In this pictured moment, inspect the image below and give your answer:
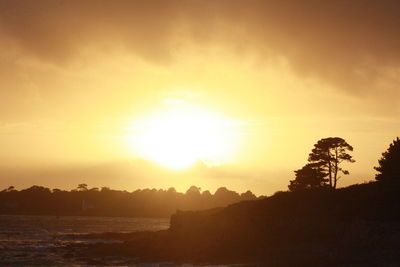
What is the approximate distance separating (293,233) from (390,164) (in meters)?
22.9

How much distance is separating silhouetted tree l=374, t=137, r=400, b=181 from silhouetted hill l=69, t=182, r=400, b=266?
17.9 ft

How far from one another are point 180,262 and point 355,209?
22.2m

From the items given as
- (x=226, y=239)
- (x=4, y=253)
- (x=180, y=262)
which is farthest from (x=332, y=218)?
(x=4, y=253)

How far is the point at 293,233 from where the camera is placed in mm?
64812

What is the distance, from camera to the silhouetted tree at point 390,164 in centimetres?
7669

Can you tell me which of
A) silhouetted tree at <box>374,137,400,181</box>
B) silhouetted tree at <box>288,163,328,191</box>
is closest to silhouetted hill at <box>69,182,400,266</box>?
silhouetted tree at <box>374,137,400,181</box>

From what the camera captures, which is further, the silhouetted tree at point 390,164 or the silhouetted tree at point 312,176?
the silhouetted tree at point 312,176

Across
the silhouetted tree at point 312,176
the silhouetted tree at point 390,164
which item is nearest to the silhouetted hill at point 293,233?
the silhouetted tree at point 390,164

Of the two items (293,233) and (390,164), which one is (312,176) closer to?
(390,164)

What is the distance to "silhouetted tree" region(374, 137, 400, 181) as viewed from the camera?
7669cm

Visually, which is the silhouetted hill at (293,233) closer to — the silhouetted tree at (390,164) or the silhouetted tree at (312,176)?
the silhouetted tree at (390,164)

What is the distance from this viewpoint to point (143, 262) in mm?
61438

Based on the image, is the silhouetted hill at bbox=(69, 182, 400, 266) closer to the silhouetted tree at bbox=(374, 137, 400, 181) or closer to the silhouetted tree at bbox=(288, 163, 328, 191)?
the silhouetted tree at bbox=(374, 137, 400, 181)

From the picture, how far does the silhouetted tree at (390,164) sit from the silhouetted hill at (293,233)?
5.45 m
